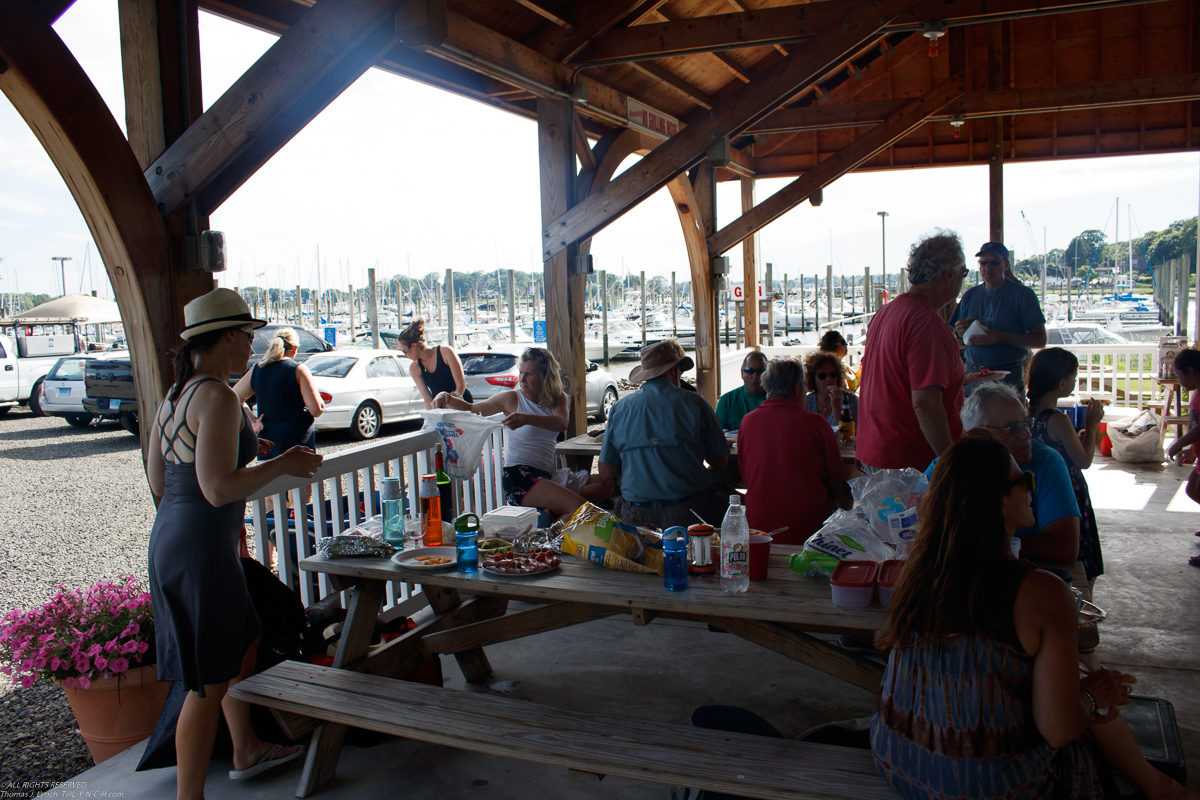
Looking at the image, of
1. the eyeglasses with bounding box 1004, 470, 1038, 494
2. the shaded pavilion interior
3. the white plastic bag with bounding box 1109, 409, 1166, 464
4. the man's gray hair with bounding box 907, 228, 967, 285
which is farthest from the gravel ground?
the white plastic bag with bounding box 1109, 409, 1166, 464

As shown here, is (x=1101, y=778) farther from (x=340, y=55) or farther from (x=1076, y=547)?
(x=340, y=55)

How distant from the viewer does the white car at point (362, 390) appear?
11.2 m

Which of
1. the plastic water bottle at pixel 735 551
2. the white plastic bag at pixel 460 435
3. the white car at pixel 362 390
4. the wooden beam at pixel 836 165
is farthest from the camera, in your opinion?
the white car at pixel 362 390

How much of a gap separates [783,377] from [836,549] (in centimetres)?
114

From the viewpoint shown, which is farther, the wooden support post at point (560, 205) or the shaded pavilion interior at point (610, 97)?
the wooden support post at point (560, 205)

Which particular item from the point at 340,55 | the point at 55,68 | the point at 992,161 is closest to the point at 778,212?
the point at 992,161

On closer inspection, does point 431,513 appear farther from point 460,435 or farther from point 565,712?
point 460,435

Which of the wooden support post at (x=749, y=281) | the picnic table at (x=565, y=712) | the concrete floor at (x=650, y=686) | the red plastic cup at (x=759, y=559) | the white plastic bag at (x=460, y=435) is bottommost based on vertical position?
the concrete floor at (x=650, y=686)

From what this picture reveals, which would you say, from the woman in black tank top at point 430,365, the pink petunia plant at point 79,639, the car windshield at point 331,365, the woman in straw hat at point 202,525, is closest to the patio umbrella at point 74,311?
the car windshield at point 331,365

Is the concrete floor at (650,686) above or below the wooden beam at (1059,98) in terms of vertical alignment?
below

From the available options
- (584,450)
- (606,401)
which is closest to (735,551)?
(584,450)

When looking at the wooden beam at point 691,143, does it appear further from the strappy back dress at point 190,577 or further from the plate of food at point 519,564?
the strappy back dress at point 190,577

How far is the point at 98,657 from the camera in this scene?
2650 mm

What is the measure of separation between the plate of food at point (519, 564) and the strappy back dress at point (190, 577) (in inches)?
29.8
